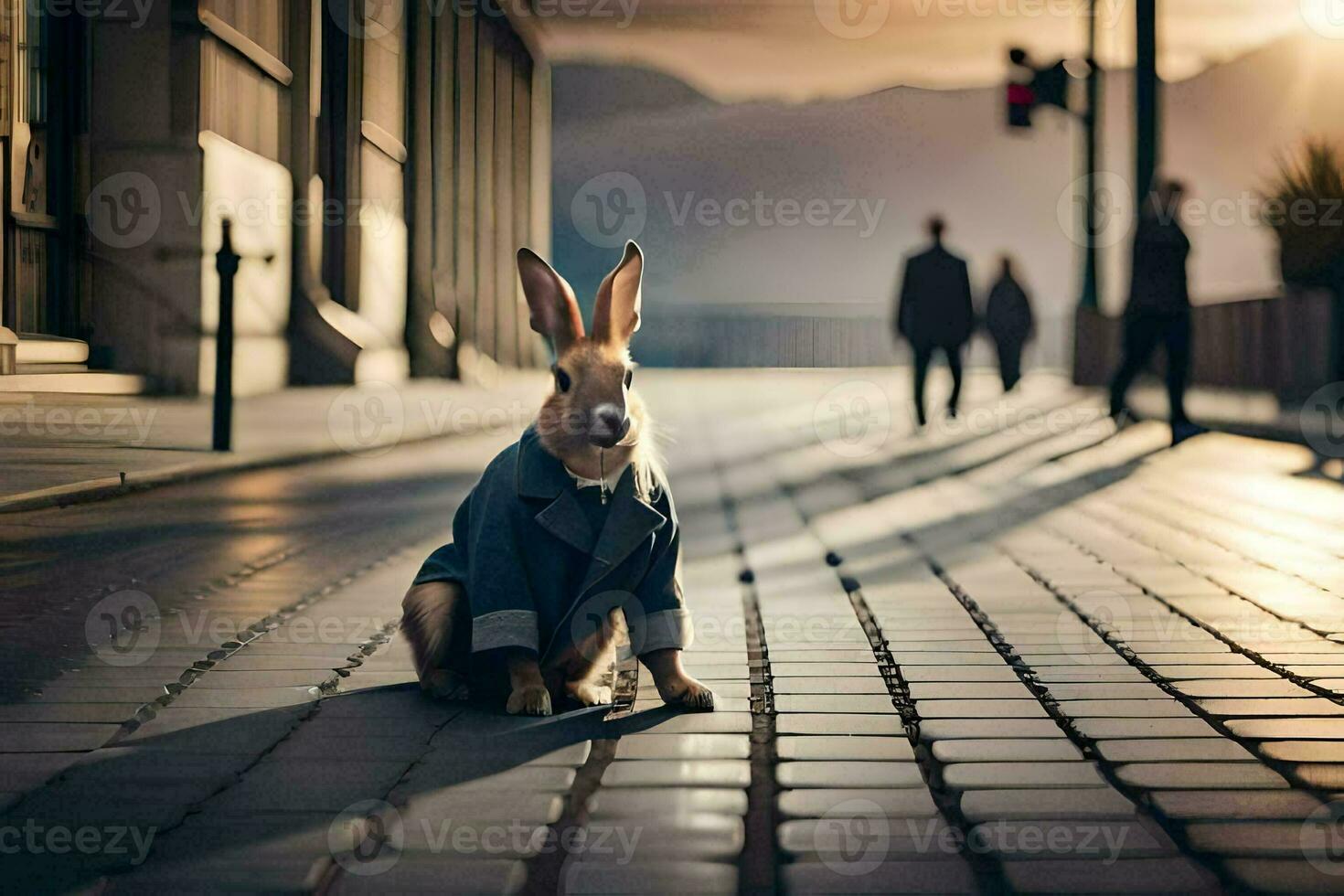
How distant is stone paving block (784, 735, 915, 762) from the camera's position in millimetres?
3535

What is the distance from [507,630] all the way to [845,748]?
90 cm

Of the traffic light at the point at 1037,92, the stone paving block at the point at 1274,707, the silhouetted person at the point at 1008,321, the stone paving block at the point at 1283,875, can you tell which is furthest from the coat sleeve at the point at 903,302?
the stone paving block at the point at 1283,875

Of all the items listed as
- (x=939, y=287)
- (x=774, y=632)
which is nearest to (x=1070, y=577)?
(x=774, y=632)

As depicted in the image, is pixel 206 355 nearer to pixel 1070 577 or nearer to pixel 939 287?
pixel 939 287

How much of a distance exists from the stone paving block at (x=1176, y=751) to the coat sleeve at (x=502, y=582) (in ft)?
4.58

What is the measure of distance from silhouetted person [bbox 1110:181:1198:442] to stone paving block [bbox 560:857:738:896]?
38.9 feet

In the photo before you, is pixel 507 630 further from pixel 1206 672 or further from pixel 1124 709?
pixel 1206 672

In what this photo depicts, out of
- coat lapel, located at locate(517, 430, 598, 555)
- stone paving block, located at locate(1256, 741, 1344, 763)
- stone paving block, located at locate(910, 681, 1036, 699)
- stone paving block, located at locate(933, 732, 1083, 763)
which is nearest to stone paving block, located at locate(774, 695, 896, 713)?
A: stone paving block, located at locate(910, 681, 1036, 699)

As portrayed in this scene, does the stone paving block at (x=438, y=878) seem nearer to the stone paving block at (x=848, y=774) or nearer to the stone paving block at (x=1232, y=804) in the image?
the stone paving block at (x=848, y=774)

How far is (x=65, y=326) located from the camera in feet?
56.3

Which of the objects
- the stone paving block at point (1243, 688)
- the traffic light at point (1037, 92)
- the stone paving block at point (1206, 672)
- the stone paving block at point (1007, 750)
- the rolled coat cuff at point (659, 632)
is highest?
the traffic light at point (1037, 92)

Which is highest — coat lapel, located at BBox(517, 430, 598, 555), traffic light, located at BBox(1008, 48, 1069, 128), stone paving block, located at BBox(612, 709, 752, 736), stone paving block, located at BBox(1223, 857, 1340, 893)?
traffic light, located at BBox(1008, 48, 1069, 128)

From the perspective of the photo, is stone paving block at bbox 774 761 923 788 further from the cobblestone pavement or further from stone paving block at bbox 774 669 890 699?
stone paving block at bbox 774 669 890 699

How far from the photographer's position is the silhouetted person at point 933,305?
55.5 feet
